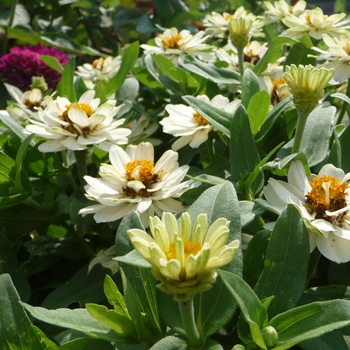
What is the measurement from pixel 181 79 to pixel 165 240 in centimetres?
50

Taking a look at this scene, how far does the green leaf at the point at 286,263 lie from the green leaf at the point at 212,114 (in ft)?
0.69

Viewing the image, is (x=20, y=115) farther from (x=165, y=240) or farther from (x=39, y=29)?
(x=39, y=29)

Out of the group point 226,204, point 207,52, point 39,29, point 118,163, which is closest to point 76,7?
point 39,29

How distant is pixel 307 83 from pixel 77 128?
1.01 ft

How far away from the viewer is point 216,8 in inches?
75.5

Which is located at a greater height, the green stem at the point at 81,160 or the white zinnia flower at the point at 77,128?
the white zinnia flower at the point at 77,128

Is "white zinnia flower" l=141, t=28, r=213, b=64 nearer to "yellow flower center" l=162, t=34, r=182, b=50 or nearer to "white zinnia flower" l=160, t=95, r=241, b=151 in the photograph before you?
"yellow flower center" l=162, t=34, r=182, b=50

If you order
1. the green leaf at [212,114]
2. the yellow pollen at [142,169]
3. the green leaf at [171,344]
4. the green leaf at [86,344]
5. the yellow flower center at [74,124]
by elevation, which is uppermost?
the green leaf at [212,114]

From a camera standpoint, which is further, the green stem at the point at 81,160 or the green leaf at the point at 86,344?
the green stem at the point at 81,160

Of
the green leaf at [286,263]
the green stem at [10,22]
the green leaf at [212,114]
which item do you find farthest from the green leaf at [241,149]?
the green stem at [10,22]

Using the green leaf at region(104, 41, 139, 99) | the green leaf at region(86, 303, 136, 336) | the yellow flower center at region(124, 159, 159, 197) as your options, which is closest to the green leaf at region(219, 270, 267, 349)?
the green leaf at region(86, 303, 136, 336)

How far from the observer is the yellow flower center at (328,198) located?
551 mm

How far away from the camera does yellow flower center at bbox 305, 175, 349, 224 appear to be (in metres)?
0.55

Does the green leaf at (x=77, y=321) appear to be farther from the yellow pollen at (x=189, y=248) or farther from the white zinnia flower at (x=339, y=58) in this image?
the white zinnia flower at (x=339, y=58)
